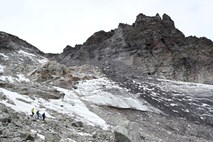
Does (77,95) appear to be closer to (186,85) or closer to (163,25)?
(186,85)

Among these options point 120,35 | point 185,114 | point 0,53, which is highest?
point 120,35

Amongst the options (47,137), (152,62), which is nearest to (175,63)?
(152,62)

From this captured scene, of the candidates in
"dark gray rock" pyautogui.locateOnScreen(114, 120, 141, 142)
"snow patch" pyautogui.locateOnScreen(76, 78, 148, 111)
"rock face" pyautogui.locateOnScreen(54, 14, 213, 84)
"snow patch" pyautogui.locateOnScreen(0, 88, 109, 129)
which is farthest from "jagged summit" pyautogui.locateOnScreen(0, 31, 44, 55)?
"dark gray rock" pyautogui.locateOnScreen(114, 120, 141, 142)

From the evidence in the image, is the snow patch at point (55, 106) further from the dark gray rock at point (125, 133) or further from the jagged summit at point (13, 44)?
the jagged summit at point (13, 44)

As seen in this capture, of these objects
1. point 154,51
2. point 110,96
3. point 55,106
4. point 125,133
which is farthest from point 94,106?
point 154,51

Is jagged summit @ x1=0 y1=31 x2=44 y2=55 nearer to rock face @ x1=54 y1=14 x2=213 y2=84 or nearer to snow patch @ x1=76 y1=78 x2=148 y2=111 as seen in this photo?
rock face @ x1=54 y1=14 x2=213 y2=84

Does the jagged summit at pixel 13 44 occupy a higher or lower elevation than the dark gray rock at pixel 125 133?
higher

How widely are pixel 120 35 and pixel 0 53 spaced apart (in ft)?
120

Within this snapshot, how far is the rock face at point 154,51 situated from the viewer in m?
90.8

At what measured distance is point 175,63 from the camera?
92.3 meters

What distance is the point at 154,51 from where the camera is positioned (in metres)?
95.4

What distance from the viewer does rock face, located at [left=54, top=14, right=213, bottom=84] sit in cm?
9075

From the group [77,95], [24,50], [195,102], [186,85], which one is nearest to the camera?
[77,95]

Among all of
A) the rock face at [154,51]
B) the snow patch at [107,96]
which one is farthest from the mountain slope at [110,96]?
the rock face at [154,51]
